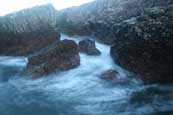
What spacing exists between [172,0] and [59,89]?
7.63 m

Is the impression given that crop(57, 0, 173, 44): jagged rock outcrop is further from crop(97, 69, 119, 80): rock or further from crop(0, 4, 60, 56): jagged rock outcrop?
crop(97, 69, 119, 80): rock

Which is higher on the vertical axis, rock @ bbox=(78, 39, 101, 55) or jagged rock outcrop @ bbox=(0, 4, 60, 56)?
jagged rock outcrop @ bbox=(0, 4, 60, 56)

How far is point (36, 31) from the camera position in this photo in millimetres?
17609

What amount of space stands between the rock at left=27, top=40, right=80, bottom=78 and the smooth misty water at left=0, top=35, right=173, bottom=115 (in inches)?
11.8

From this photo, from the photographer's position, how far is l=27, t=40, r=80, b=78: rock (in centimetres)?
1320

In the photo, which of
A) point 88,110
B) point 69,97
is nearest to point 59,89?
point 69,97

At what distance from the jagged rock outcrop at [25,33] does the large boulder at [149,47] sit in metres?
4.36

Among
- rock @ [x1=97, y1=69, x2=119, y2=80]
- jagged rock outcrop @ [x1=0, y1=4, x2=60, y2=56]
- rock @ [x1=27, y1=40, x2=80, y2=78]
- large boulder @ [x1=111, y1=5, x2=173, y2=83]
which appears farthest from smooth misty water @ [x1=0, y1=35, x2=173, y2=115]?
jagged rock outcrop @ [x1=0, y1=4, x2=60, y2=56]

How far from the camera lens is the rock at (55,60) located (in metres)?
13.2

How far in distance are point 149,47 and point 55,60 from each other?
12.5 feet

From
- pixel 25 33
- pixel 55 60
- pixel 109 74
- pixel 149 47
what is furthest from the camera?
pixel 25 33

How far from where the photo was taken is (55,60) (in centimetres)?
1339

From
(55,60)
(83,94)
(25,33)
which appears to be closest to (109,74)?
(83,94)

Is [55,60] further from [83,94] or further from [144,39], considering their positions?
[144,39]
